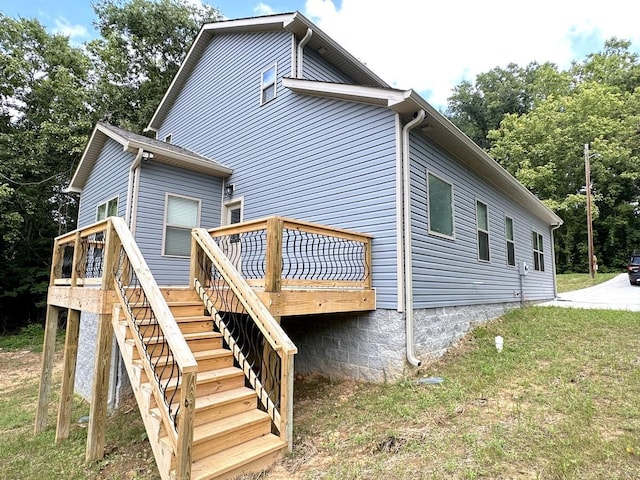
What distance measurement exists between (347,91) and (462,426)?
4.84m

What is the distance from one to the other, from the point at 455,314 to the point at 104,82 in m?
16.6

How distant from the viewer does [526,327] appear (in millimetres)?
7332

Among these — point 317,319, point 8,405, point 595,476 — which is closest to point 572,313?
point 317,319

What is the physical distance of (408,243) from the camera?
5227mm

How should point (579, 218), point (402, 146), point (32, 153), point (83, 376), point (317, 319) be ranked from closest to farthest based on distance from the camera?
point (402, 146) < point (317, 319) < point (83, 376) < point (32, 153) < point (579, 218)

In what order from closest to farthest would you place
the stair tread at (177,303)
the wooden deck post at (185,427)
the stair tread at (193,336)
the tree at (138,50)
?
the wooden deck post at (185,427)
the stair tread at (193,336)
the stair tread at (177,303)
the tree at (138,50)

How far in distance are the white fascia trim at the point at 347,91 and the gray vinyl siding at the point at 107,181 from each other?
3.49 m

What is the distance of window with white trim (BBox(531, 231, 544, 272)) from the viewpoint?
37.3 ft

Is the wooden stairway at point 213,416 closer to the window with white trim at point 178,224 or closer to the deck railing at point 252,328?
the deck railing at point 252,328

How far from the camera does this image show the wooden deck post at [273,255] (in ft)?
13.6

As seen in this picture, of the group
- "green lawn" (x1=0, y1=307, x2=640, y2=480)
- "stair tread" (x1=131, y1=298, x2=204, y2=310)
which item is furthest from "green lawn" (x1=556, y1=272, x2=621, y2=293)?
"stair tread" (x1=131, y1=298, x2=204, y2=310)

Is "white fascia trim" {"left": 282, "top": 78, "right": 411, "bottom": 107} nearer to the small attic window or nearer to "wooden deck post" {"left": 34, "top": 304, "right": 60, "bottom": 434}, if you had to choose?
the small attic window

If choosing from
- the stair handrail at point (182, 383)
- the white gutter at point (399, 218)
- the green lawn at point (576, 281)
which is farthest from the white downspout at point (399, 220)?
the green lawn at point (576, 281)

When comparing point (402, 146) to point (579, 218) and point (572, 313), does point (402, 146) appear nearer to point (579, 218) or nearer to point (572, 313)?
point (572, 313)
